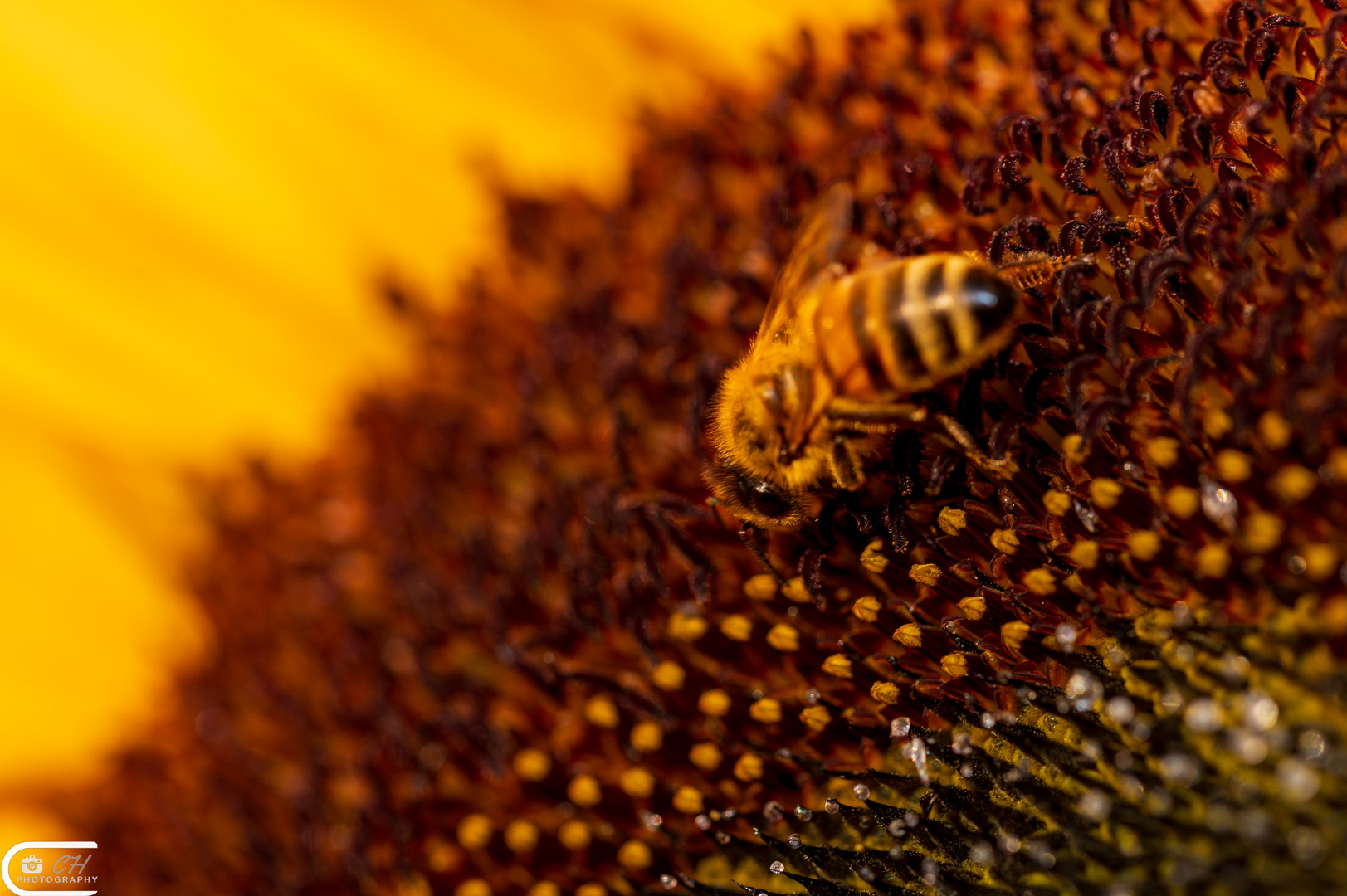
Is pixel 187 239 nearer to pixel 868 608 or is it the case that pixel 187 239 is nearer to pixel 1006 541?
pixel 868 608

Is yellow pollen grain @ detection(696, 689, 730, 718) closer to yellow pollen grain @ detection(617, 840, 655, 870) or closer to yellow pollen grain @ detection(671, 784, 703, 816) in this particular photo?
yellow pollen grain @ detection(671, 784, 703, 816)

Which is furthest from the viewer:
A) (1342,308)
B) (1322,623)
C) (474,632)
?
(474,632)

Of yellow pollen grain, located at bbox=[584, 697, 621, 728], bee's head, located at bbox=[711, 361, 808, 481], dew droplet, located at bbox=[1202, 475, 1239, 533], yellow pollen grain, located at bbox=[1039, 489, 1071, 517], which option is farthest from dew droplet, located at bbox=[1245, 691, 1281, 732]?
yellow pollen grain, located at bbox=[584, 697, 621, 728]

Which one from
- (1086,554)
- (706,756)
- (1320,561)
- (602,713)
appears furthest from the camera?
(602,713)

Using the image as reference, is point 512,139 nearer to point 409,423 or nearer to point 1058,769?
point 409,423

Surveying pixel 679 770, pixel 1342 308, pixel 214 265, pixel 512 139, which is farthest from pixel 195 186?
pixel 1342 308

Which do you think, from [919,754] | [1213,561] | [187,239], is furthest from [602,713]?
[187,239]
